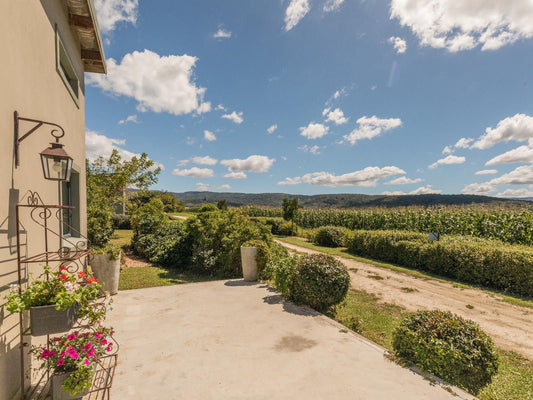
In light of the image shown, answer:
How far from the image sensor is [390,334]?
15.2 ft

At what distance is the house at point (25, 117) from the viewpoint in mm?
2488

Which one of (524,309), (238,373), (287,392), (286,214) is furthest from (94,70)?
(286,214)

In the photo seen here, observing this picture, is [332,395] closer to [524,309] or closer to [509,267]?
[524,309]

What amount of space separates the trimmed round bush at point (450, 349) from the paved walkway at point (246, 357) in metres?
0.25

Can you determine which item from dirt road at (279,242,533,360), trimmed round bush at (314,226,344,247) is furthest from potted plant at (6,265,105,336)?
trimmed round bush at (314,226,344,247)

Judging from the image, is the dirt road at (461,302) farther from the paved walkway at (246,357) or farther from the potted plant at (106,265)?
the potted plant at (106,265)

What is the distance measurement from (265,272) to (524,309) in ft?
22.1

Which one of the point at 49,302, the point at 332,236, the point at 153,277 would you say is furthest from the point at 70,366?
the point at 332,236

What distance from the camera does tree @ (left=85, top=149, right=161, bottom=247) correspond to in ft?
31.8

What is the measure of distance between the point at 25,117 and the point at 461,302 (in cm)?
977

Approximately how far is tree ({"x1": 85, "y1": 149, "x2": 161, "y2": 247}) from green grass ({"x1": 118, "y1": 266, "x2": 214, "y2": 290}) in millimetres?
2078

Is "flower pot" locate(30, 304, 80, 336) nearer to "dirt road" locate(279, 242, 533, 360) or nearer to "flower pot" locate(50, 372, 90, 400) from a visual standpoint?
"flower pot" locate(50, 372, 90, 400)

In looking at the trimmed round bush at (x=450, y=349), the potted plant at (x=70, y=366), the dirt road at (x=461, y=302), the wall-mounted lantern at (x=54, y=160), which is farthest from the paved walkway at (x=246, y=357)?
the dirt road at (x=461, y=302)

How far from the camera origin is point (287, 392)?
2.83 meters
